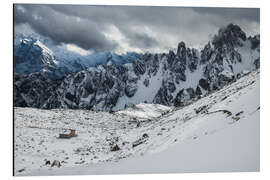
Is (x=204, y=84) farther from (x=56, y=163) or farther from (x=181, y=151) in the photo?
(x=56, y=163)

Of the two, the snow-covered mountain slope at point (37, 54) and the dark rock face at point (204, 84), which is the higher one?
the dark rock face at point (204, 84)

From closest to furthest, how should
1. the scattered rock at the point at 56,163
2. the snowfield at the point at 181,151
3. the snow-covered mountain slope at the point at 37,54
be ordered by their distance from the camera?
1. the snowfield at the point at 181,151
2. the scattered rock at the point at 56,163
3. the snow-covered mountain slope at the point at 37,54

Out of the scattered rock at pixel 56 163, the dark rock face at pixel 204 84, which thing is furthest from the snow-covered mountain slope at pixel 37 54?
the dark rock face at pixel 204 84

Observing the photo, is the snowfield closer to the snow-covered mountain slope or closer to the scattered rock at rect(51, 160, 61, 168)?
the scattered rock at rect(51, 160, 61, 168)

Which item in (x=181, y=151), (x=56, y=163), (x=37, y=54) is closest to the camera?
(x=181, y=151)

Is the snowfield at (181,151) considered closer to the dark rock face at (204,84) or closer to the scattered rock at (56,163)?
the scattered rock at (56,163)

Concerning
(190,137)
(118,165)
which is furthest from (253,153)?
(118,165)

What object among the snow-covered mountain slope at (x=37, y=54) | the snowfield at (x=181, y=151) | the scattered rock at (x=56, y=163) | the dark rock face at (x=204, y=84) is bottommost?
the scattered rock at (x=56, y=163)

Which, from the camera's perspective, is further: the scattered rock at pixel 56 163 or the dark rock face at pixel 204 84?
the dark rock face at pixel 204 84

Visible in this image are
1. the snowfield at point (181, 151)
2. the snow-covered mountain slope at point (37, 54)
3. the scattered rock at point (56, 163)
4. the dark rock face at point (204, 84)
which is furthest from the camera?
the dark rock face at point (204, 84)

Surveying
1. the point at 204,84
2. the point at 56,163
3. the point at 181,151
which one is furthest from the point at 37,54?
the point at 204,84

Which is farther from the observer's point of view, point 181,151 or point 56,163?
point 56,163

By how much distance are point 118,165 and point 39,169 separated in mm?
2823

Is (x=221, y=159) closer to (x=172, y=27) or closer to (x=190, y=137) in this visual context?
(x=190, y=137)
